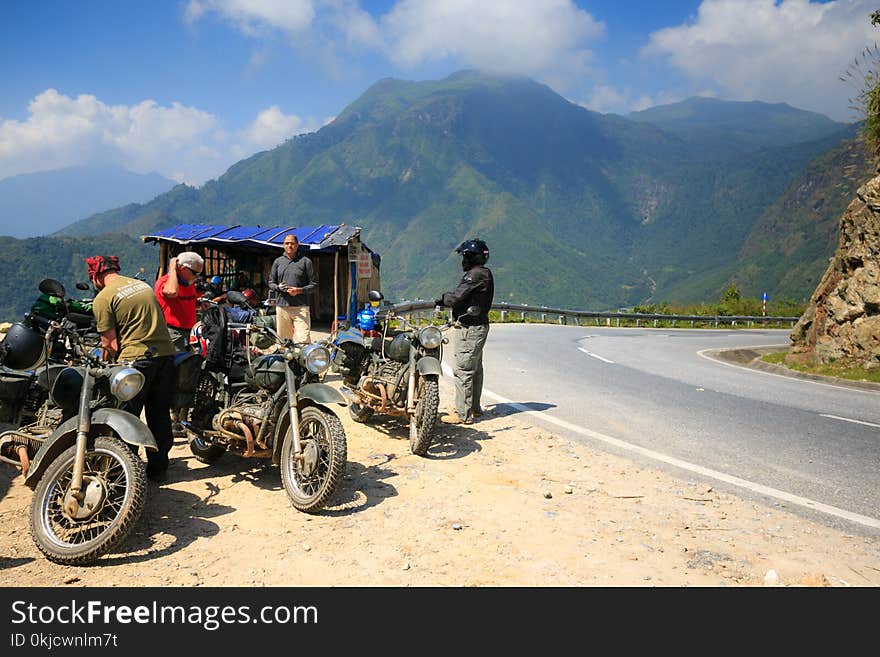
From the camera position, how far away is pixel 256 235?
1708 cm

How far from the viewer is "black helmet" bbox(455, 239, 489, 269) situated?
288 inches

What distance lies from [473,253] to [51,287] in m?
5.15

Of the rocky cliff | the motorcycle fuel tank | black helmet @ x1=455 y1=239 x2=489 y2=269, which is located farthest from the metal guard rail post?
the motorcycle fuel tank

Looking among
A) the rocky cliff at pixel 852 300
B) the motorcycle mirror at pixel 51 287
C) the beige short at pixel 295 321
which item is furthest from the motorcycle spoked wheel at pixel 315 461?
the rocky cliff at pixel 852 300

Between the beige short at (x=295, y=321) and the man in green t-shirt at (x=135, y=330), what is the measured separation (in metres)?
4.33

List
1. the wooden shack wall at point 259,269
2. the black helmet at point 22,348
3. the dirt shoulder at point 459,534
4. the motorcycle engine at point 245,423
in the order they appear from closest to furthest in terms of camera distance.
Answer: the dirt shoulder at point 459,534 < the motorcycle engine at point 245,423 < the black helmet at point 22,348 < the wooden shack wall at point 259,269

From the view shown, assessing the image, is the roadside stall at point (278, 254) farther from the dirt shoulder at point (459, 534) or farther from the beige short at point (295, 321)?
the dirt shoulder at point (459, 534)

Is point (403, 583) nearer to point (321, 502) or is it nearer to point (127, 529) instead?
point (321, 502)

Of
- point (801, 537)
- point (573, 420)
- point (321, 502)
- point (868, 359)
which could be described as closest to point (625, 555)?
point (801, 537)

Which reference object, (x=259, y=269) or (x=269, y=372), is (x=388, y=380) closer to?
(x=269, y=372)

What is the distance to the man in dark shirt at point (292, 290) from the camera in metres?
9.23

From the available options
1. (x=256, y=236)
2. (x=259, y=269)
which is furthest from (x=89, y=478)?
(x=259, y=269)

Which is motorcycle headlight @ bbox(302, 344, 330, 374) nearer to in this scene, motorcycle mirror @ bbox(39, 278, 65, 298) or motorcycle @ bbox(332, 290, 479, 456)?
motorcycle @ bbox(332, 290, 479, 456)
